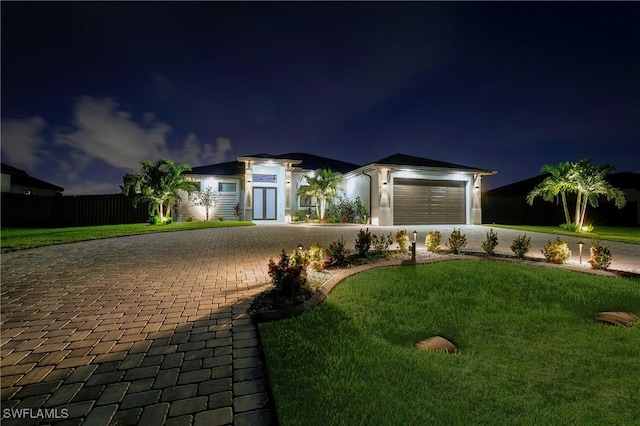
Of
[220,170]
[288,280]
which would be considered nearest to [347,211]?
[220,170]

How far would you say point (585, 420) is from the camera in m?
1.99

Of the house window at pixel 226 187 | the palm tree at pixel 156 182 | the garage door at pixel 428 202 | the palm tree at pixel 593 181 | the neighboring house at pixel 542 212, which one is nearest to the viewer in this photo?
the palm tree at pixel 593 181

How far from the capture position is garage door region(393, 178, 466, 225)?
18.1m

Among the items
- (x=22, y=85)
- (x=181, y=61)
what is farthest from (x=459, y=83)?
(x=22, y=85)

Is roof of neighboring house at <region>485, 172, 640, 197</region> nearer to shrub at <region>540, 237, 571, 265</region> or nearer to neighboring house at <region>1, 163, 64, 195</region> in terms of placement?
shrub at <region>540, 237, 571, 265</region>

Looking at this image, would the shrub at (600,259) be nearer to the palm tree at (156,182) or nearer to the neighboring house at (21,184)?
the palm tree at (156,182)

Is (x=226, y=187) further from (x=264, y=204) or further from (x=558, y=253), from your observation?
(x=558, y=253)

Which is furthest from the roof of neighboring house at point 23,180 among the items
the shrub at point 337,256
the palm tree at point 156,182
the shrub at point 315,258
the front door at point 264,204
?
the shrub at point 337,256

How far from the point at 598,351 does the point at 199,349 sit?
430 centimetres

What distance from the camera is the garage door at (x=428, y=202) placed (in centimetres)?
1806

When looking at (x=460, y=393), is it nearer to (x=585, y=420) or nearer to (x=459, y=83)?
(x=585, y=420)

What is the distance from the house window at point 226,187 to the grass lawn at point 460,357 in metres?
19.8

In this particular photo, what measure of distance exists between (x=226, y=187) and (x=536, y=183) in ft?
105

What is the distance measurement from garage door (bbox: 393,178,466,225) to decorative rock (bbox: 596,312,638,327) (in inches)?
552
